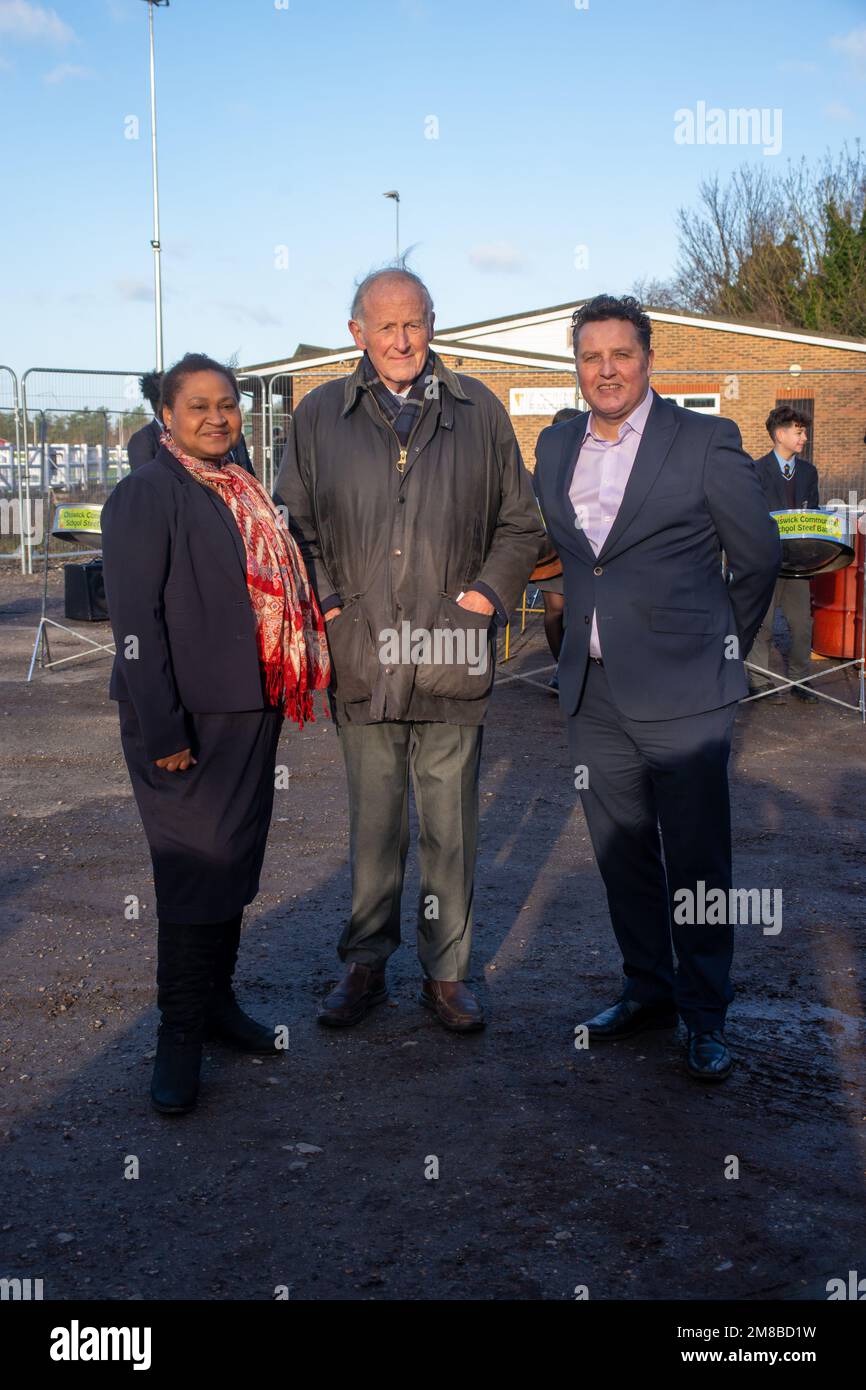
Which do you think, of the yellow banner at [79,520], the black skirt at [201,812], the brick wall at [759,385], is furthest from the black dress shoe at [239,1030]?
the brick wall at [759,385]

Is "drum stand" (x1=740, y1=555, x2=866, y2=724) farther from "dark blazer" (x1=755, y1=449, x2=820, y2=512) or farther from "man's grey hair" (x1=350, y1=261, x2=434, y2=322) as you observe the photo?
"man's grey hair" (x1=350, y1=261, x2=434, y2=322)

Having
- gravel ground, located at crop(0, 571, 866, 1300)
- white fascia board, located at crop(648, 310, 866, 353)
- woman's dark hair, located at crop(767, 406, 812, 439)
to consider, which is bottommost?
gravel ground, located at crop(0, 571, 866, 1300)

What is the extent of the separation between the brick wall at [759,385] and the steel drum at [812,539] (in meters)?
17.8

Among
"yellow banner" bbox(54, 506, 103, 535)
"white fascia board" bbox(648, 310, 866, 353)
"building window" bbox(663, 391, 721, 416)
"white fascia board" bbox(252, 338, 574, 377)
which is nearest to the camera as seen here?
"yellow banner" bbox(54, 506, 103, 535)

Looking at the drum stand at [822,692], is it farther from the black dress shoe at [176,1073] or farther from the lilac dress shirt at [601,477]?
the black dress shoe at [176,1073]

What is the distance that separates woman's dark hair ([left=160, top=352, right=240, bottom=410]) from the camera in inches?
147

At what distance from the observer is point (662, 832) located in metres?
4.07

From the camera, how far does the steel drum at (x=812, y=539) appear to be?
914 centimetres

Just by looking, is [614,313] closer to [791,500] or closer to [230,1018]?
[230,1018]

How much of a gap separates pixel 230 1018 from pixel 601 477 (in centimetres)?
202

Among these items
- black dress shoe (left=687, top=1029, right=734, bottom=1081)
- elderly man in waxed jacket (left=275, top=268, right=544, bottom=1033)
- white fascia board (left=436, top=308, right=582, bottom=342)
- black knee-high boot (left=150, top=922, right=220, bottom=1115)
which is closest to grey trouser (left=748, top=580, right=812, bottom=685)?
elderly man in waxed jacket (left=275, top=268, right=544, bottom=1033)

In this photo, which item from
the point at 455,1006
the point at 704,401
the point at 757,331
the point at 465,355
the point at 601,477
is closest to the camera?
the point at 601,477

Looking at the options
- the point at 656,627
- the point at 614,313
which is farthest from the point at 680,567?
the point at 614,313
